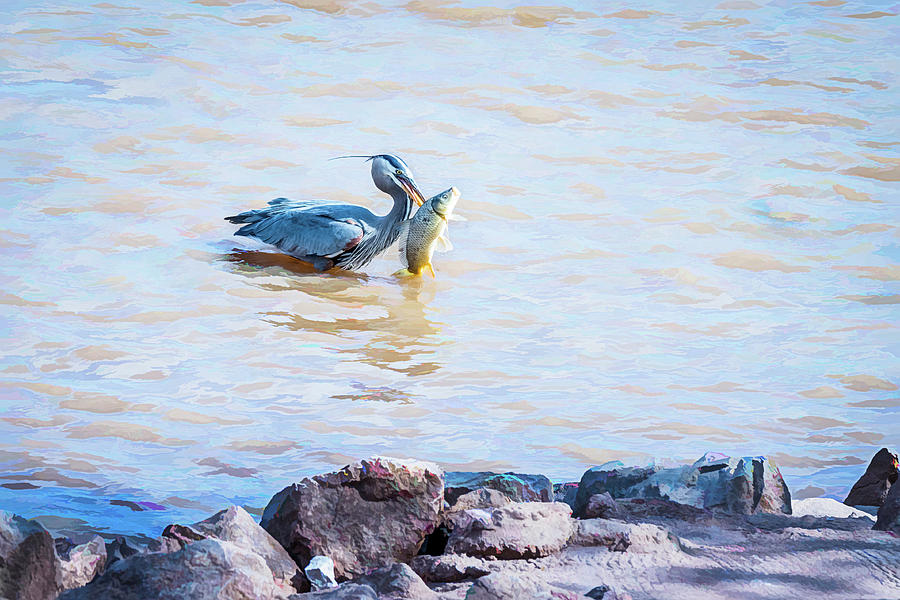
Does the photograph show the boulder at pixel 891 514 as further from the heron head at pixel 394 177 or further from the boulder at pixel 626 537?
the heron head at pixel 394 177

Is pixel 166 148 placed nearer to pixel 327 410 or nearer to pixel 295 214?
pixel 295 214

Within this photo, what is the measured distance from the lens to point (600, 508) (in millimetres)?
2477

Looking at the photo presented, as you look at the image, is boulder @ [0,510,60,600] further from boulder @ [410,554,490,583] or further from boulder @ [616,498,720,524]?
boulder @ [616,498,720,524]

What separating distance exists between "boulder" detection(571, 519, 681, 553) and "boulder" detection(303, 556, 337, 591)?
538mm

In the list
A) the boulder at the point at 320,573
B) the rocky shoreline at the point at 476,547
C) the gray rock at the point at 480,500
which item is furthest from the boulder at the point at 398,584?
the gray rock at the point at 480,500

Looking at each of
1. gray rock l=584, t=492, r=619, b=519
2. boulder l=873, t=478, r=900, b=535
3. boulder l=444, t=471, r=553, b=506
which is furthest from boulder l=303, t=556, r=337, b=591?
boulder l=873, t=478, r=900, b=535

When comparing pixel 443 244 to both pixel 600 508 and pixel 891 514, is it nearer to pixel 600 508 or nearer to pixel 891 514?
pixel 600 508

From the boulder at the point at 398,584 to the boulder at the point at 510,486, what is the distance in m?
0.55

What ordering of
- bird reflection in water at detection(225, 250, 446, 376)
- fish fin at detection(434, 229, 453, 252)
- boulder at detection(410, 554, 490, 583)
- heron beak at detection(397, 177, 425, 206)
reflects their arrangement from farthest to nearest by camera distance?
heron beak at detection(397, 177, 425, 206) < fish fin at detection(434, 229, 453, 252) < bird reflection in water at detection(225, 250, 446, 376) < boulder at detection(410, 554, 490, 583)

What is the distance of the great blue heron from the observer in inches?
221

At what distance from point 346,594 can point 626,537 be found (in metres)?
0.74

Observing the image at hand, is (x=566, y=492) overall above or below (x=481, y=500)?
below

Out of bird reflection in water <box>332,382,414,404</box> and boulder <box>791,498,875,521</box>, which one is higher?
boulder <box>791,498,875,521</box>

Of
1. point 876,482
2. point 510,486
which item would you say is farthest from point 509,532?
point 876,482
